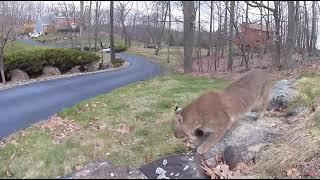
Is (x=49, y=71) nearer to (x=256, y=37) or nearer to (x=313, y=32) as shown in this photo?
(x=256, y=37)

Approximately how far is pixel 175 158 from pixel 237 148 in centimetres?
133

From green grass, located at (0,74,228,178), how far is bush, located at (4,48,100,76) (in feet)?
34.1

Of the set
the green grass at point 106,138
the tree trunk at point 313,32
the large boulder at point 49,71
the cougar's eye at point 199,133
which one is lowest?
the green grass at point 106,138

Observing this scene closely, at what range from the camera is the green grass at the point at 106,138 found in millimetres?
7152

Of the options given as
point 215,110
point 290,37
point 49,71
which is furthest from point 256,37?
point 215,110

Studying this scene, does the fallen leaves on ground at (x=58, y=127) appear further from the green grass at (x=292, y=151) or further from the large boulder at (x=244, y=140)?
the green grass at (x=292, y=151)

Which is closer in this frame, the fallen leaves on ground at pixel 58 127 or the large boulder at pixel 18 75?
the fallen leaves on ground at pixel 58 127

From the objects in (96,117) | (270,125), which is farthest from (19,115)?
(270,125)

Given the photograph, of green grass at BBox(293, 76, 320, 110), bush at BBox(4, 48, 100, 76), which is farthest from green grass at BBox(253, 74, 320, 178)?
bush at BBox(4, 48, 100, 76)

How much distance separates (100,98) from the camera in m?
14.0

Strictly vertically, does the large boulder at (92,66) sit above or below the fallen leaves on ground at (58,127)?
above

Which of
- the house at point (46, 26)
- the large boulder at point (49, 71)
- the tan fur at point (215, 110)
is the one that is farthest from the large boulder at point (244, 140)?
the house at point (46, 26)

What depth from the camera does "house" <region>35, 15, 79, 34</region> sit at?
6589cm

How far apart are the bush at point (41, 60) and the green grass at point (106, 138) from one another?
10388mm
